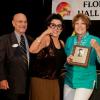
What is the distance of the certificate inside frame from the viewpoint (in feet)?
12.5

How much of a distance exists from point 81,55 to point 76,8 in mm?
1638

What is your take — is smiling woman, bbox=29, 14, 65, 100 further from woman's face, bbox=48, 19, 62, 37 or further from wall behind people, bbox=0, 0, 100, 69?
wall behind people, bbox=0, 0, 100, 69

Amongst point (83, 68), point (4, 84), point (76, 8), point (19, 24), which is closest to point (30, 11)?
point (76, 8)

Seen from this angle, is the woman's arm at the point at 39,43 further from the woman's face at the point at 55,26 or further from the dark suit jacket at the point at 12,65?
the dark suit jacket at the point at 12,65

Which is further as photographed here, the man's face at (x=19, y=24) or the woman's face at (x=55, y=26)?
the man's face at (x=19, y=24)

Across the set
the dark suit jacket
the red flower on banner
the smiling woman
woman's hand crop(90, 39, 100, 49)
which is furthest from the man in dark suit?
the red flower on banner

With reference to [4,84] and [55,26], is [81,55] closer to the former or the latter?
[55,26]

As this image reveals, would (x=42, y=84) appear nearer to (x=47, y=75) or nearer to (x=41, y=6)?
(x=47, y=75)

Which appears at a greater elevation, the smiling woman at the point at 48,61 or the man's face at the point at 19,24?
the man's face at the point at 19,24

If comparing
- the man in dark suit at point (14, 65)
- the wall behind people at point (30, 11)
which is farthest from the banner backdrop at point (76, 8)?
the man in dark suit at point (14, 65)

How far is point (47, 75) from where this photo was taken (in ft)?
12.9

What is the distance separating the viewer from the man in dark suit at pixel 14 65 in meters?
3.98

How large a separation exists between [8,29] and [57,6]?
828 mm

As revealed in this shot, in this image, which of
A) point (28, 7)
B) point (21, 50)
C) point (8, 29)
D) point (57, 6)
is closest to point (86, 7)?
point (57, 6)
